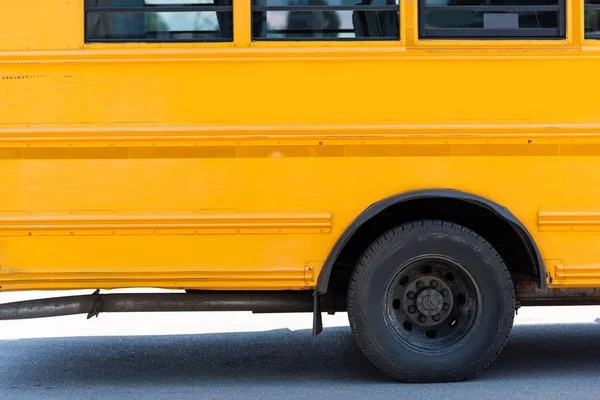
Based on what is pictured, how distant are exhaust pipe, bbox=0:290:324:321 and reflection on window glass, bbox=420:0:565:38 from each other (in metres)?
1.76

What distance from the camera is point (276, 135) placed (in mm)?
5160

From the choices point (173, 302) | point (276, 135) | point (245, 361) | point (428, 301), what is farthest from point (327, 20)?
point (245, 361)

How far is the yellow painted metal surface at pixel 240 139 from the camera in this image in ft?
16.9

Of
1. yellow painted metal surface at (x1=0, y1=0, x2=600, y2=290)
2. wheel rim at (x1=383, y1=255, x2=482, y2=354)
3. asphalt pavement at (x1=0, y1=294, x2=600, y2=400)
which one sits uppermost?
yellow painted metal surface at (x1=0, y1=0, x2=600, y2=290)

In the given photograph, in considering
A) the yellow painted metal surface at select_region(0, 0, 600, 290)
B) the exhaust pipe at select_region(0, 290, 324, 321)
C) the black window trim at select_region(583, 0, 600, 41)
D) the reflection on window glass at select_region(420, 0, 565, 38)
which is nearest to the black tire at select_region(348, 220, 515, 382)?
the yellow painted metal surface at select_region(0, 0, 600, 290)

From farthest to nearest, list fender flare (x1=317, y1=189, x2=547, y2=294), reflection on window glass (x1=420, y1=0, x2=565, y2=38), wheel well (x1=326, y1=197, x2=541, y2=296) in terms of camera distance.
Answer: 1. wheel well (x1=326, y1=197, x2=541, y2=296)
2. reflection on window glass (x1=420, y1=0, x2=565, y2=38)
3. fender flare (x1=317, y1=189, x2=547, y2=294)

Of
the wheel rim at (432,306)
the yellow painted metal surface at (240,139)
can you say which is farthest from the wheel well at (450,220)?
the wheel rim at (432,306)

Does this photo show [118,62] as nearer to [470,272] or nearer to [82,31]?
[82,31]

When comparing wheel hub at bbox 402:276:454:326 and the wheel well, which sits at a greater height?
the wheel well

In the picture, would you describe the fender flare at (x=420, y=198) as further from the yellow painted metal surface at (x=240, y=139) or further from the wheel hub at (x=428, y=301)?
the wheel hub at (x=428, y=301)

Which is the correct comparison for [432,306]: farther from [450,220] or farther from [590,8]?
[590,8]

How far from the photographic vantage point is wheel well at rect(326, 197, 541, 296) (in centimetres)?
534

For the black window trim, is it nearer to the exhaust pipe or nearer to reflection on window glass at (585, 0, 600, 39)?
reflection on window glass at (585, 0, 600, 39)

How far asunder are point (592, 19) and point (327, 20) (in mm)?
1500
